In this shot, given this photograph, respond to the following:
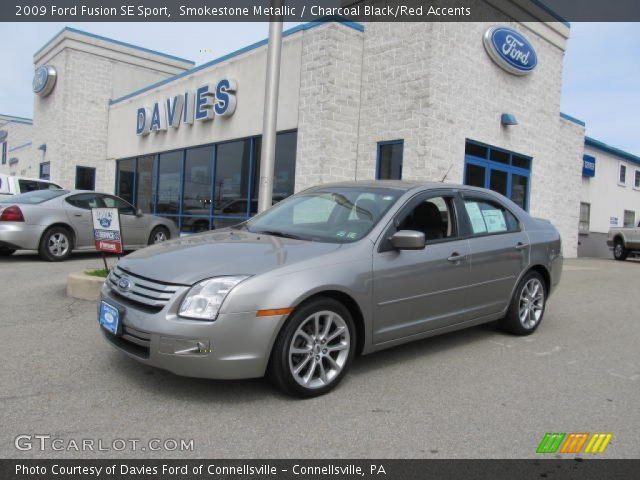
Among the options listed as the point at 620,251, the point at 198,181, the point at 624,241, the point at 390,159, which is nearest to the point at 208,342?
the point at 390,159

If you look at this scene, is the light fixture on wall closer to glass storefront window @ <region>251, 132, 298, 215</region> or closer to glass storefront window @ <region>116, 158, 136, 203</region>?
glass storefront window @ <region>251, 132, 298, 215</region>

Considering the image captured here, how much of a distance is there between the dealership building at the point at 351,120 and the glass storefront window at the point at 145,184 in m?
0.10

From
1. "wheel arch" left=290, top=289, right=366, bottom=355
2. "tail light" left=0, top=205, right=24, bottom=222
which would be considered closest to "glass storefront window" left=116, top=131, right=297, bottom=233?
"tail light" left=0, top=205, right=24, bottom=222

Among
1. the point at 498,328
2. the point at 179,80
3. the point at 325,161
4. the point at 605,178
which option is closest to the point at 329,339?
the point at 498,328

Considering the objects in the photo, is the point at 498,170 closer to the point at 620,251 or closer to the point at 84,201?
the point at 620,251

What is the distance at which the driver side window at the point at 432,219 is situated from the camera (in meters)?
4.45

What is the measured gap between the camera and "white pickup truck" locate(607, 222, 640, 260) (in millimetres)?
17938

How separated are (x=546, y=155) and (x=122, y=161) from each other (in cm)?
1490

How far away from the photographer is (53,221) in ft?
32.3

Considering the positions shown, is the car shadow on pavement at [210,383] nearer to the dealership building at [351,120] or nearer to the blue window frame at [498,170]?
the dealership building at [351,120]

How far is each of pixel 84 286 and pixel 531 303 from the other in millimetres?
5295

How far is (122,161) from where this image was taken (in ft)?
65.8
